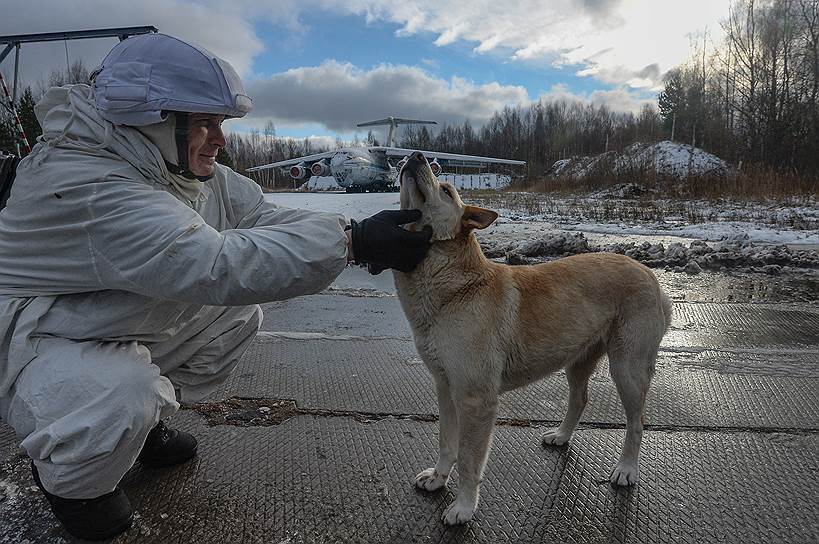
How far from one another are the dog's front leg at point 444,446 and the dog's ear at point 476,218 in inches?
26.0

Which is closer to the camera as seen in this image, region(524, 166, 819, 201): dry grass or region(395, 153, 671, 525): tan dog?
region(395, 153, 671, 525): tan dog

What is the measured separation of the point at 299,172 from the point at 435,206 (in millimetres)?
32546

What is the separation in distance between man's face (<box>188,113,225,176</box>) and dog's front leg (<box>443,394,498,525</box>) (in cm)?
138

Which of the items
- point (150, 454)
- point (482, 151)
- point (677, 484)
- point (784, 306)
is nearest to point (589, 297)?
point (677, 484)

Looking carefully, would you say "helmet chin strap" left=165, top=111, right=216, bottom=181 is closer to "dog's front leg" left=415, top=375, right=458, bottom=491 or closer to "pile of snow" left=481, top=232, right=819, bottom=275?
"dog's front leg" left=415, top=375, right=458, bottom=491

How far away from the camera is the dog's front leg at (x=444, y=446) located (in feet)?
7.56

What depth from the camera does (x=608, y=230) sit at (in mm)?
12055

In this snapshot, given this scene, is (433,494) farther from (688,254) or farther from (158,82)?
(688,254)

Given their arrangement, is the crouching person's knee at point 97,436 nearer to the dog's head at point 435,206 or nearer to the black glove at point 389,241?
the black glove at point 389,241

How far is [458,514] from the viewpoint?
208 centimetres

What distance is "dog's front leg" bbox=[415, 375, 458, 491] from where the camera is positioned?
230 cm

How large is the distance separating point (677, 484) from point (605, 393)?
0.97m

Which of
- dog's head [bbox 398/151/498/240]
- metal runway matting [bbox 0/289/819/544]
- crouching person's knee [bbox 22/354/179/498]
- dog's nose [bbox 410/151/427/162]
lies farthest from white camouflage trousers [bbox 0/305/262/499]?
dog's nose [bbox 410/151/427/162]

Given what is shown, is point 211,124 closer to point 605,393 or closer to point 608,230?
point 605,393
